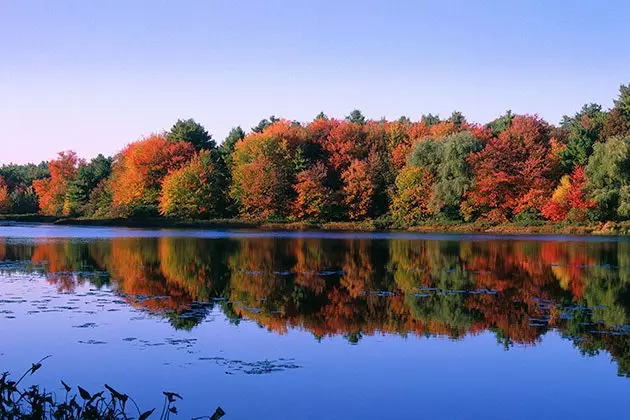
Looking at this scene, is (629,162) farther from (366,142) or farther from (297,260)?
(297,260)

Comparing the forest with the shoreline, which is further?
the forest

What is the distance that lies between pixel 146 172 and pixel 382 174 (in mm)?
24577

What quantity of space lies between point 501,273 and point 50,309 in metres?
15.6

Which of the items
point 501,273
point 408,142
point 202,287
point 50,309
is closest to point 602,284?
point 501,273

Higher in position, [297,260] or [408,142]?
[408,142]

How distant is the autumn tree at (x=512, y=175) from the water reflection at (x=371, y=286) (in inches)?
909

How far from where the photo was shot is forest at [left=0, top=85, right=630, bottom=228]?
59.2 meters

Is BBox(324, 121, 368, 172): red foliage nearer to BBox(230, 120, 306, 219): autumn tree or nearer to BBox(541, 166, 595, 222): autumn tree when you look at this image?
BBox(230, 120, 306, 219): autumn tree

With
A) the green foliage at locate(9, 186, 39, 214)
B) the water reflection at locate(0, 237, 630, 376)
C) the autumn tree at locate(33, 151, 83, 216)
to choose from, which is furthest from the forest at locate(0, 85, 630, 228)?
the water reflection at locate(0, 237, 630, 376)

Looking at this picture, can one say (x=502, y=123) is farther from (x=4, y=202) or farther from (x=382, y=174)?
(x=4, y=202)

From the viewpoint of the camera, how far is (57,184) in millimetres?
91938

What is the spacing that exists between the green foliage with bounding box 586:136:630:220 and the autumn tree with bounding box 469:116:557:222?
422cm

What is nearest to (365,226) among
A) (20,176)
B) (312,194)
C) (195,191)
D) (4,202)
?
(312,194)

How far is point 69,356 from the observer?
11578mm
